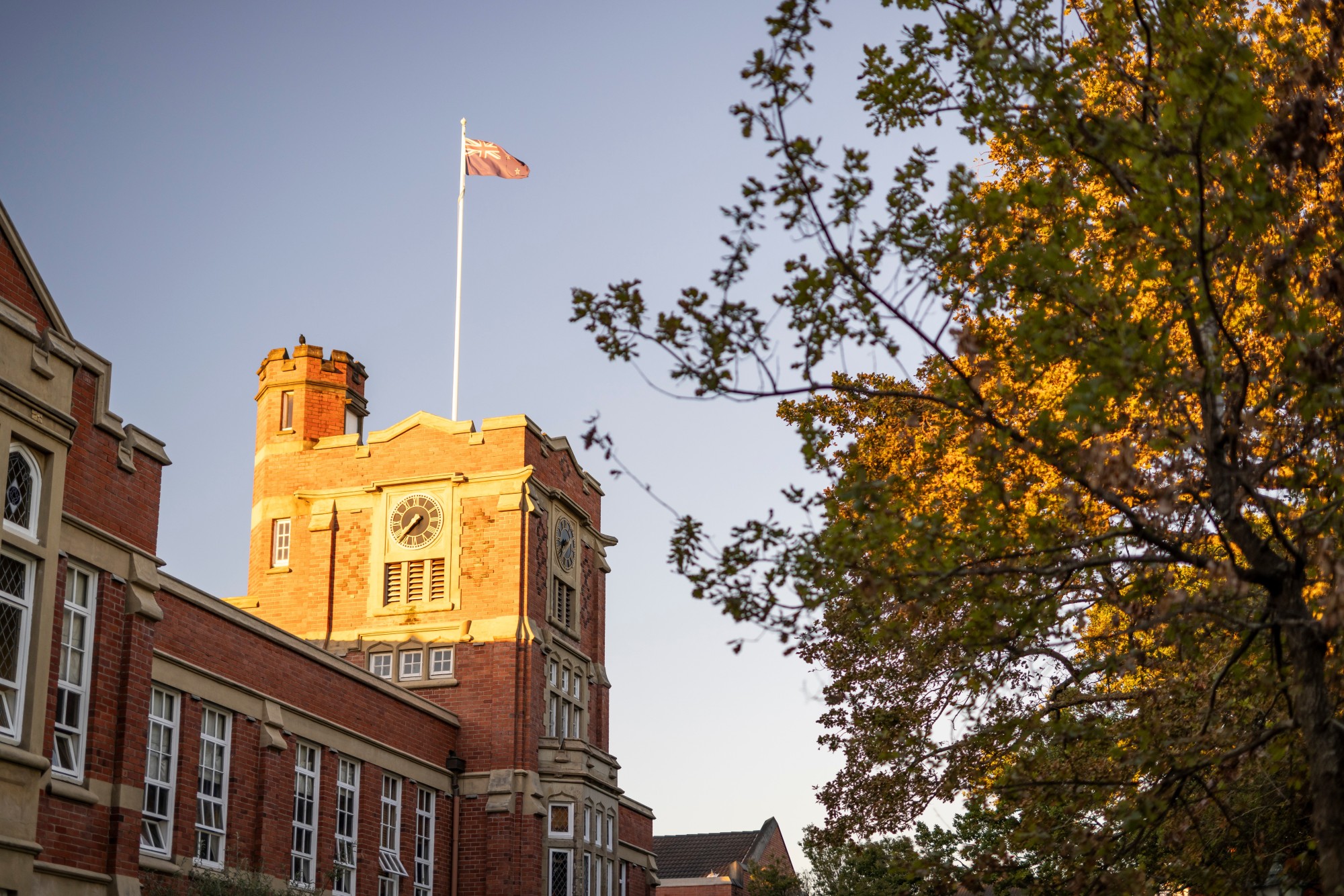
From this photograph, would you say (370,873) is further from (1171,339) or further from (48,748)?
(1171,339)

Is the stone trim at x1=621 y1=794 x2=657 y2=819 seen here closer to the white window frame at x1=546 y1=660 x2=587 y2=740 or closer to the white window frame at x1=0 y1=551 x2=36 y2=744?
the white window frame at x1=546 y1=660 x2=587 y2=740

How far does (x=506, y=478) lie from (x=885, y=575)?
28433mm

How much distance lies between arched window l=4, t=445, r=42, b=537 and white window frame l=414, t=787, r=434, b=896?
16.4 m

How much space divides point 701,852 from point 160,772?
44633 mm

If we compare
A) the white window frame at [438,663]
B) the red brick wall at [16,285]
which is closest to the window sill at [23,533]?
the red brick wall at [16,285]

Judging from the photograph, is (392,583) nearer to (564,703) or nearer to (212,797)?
(564,703)

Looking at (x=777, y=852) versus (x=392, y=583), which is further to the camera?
(x=777, y=852)

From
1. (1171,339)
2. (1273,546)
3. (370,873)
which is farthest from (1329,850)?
(370,873)

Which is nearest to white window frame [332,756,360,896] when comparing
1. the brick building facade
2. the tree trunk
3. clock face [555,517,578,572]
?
the brick building facade

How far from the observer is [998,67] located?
9852 millimetres

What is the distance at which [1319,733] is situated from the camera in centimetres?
940

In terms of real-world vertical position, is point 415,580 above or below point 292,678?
above

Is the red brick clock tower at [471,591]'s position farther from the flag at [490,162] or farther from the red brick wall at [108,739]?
the red brick wall at [108,739]

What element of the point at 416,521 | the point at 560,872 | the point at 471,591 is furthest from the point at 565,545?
the point at 560,872
